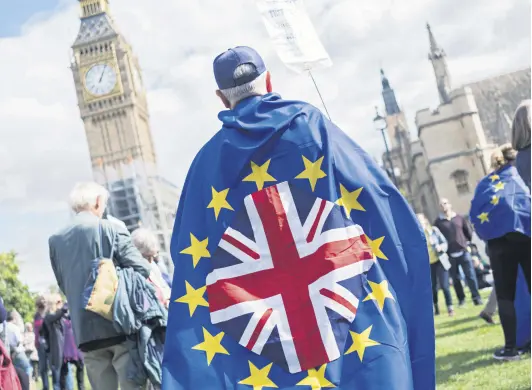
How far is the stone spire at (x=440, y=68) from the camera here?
73250 mm

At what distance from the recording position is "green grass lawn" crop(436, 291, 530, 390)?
538 centimetres

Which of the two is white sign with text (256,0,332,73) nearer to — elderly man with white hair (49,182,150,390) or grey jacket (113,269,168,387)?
elderly man with white hair (49,182,150,390)

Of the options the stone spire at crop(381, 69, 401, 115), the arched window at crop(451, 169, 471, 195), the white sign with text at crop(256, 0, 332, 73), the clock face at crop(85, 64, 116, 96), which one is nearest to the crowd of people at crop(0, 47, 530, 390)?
the white sign with text at crop(256, 0, 332, 73)

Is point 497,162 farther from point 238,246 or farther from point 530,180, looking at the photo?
point 238,246

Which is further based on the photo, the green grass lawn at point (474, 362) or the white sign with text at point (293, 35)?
the white sign with text at point (293, 35)

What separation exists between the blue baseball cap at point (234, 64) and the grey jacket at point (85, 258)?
5.59 ft

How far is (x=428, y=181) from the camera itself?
6688cm

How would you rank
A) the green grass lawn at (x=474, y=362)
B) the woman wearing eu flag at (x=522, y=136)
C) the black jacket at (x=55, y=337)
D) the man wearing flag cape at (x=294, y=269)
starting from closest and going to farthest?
1. the man wearing flag cape at (x=294, y=269)
2. the woman wearing eu flag at (x=522, y=136)
3. the green grass lawn at (x=474, y=362)
4. the black jacket at (x=55, y=337)

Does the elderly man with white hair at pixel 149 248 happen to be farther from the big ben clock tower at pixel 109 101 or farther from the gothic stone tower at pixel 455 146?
the big ben clock tower at pixel 109 101

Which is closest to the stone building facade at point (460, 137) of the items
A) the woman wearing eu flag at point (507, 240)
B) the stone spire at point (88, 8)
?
the woman wearing eu flag at point (507, 240)

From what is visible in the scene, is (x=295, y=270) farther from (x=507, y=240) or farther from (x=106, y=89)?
(x=106, y=89)

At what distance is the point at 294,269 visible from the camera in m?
2.96

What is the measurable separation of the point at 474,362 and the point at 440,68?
71.3 metres

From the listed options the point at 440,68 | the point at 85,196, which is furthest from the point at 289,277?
the point at 440,68
